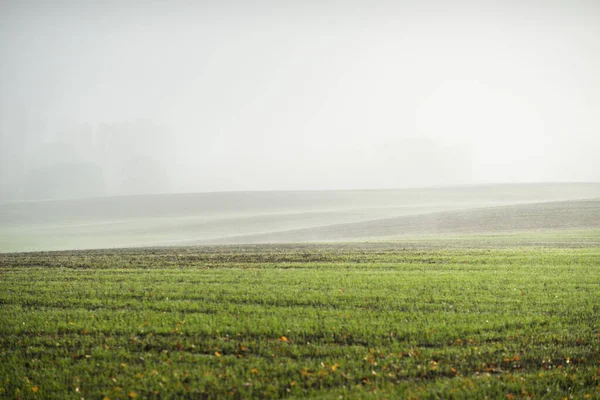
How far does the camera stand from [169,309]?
1380cm

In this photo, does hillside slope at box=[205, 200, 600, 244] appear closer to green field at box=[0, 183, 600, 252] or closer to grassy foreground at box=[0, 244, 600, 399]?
green field at box=[0, 183, 600, 252]

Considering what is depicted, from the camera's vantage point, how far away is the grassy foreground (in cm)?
870

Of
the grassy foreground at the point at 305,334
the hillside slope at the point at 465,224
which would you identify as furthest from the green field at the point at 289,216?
the grassy foreground at the point at 305,334

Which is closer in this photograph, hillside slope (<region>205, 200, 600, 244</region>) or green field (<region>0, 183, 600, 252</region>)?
hillside slope (<region>205, 200, 600, 244</region>)

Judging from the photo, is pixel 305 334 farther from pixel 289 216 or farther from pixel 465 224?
pixel 289 216

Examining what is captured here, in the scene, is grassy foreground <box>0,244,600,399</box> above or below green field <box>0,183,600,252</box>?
below

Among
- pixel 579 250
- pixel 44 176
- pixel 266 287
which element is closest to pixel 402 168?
pixel 44 176

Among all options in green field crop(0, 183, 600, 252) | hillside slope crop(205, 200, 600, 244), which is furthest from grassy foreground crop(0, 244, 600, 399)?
green field crop(0, 183, 600, 252)

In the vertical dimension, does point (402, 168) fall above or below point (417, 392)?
above

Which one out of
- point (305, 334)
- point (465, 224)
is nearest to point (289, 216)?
point (465, 224)

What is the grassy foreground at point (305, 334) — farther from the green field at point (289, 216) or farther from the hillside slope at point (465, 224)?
the green field at point (289, 216)

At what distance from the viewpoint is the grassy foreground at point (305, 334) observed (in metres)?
8.70

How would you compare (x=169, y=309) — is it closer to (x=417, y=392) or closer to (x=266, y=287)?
(x=266, y=287)

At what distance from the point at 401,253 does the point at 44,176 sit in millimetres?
112626
